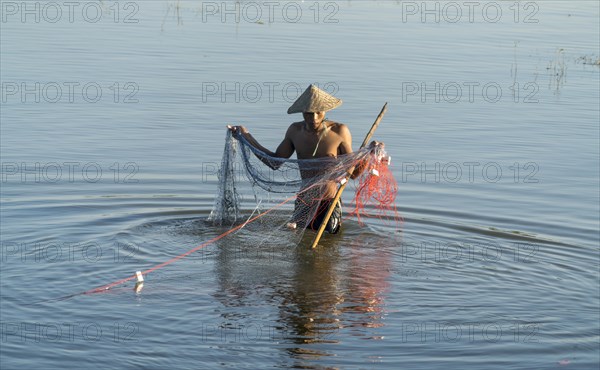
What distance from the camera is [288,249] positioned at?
30.5 feet

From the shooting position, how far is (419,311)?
774cm

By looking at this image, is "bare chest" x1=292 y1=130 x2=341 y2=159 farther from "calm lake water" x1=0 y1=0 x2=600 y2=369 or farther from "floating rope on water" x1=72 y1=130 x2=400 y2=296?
"calm lake water" x1=0 y1=0 x2=600 y2=369

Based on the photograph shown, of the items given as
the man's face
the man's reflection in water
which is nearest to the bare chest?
the man's face

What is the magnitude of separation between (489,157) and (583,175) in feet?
3.94

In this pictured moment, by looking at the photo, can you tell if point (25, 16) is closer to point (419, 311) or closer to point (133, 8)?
point (133, 8)

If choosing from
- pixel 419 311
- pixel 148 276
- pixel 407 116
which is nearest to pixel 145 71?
pixel 407 116

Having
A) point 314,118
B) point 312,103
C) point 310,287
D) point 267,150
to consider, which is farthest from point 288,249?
point 312,103

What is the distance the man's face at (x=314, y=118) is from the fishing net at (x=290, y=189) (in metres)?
0.38

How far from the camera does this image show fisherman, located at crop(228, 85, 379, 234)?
909 cm

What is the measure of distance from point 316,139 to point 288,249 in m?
1.02

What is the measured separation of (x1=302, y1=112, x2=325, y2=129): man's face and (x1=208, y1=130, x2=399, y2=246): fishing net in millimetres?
376

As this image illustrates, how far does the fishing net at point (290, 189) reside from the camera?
9055 mm

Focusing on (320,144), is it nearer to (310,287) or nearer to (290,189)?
(290,189)

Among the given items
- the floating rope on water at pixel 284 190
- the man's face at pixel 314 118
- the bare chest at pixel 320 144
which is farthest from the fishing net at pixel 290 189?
the man's face at pixel 314 118
